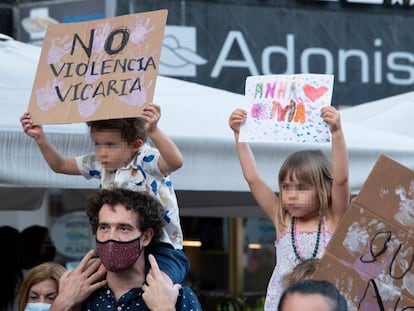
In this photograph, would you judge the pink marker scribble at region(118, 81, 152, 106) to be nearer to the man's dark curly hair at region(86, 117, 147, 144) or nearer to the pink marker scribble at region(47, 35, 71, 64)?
the man's dark curly hair at region(86, 117, 147, 144)

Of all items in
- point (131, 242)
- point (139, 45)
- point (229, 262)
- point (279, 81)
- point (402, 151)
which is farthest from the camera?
point (229, 262)

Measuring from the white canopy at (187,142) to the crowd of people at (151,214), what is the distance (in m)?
0.20

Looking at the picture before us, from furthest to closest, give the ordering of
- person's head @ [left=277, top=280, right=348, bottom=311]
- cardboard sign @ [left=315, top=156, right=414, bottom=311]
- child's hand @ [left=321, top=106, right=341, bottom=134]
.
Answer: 1. child's hand @ [left=321, top=106, right=341, bottom=134]
2. cardboard sign @ [left=315, top=156, right=414, bottom=311]
3. person's head @ [left=277, top=280, right=348, bottom=311]

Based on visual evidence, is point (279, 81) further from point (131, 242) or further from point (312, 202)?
point (131, 242)

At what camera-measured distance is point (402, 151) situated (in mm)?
5258

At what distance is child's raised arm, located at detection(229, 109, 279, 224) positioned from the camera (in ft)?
15.0

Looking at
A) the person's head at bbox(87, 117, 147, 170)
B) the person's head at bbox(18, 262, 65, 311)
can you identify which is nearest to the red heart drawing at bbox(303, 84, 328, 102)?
the person's head at bbox(87, 117, 147, 170)

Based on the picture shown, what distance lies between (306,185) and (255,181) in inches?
13.6

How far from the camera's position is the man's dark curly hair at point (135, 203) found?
3.80 metres

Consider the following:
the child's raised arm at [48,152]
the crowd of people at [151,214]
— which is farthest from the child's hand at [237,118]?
the child's raised arm at [48,152]

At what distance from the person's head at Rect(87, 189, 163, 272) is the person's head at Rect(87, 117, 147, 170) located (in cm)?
28

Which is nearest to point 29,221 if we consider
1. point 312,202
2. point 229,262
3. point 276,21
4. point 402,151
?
point 229,262

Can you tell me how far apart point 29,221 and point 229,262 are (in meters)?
2.17

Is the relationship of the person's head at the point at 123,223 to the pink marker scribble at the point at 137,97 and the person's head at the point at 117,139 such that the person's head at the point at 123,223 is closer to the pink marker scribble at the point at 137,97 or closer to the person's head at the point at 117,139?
the person's head at the point at 117,139
